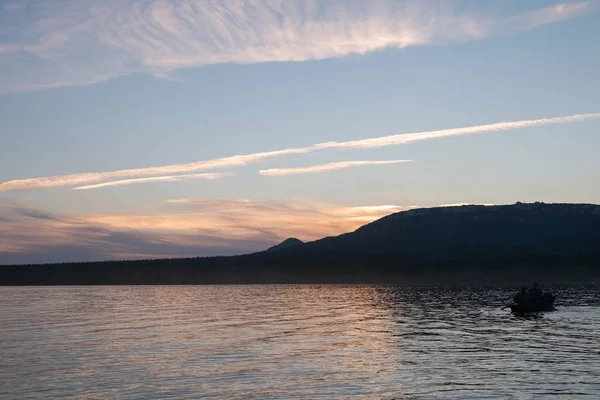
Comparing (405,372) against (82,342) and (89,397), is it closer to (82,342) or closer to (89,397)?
(89,397)

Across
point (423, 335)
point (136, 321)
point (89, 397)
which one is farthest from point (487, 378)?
point (136, 321)

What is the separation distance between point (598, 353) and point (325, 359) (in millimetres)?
20788

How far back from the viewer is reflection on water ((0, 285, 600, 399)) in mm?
39406

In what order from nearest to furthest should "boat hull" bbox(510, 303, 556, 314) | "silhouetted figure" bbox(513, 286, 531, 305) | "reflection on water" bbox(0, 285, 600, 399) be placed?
"reflection on water" bbox(0, 285, 600, 399) → "boat hull" bbox(510, 303, 556, 314) → "silhouetted figure" bbox(513, 286, 531, 305)

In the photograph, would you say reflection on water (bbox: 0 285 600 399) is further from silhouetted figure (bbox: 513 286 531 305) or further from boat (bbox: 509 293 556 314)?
silhouetted figure (bbox: 513 286 531 305)

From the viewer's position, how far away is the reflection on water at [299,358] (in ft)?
129

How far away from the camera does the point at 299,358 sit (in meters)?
51.6

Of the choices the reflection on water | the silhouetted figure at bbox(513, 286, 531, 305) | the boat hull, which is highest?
the silhouetted figure at bbox(513, 286, 531, 305)

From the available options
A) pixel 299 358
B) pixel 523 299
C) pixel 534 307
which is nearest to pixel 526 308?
pixel 534 307

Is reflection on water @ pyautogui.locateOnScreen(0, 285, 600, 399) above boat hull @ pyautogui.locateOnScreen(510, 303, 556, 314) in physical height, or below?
below

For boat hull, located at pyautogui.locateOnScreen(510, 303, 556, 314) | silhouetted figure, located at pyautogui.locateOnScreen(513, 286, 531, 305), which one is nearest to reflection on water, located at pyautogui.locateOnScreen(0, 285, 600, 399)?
boat hull, located at pyautogui.locateOnScreen(510, 303, 556, 314)

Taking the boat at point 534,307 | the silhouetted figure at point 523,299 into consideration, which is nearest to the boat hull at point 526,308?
the boat at point 534,307

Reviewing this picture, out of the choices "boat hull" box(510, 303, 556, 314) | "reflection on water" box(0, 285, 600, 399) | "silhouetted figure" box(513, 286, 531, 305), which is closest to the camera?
"reflection on water" box(0, 285, 600, 399)

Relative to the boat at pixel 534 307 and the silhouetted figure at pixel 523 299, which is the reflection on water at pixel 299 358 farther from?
the silhouetted figure at pixel 523 299
